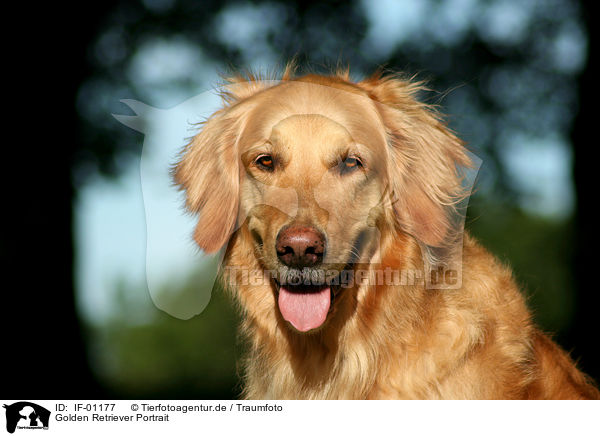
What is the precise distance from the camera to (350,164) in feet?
8.36

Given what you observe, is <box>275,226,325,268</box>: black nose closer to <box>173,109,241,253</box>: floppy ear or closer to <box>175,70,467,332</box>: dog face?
<box>175,70,467,332</box>: dog face

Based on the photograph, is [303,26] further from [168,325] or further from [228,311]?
[168,325]

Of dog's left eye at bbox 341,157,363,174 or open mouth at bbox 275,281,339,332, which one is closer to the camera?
open mouth at bbox 275,281,339,332

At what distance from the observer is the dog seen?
245 centimetres

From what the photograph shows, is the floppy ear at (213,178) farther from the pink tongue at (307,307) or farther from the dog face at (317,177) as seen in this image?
the pink tongue at (307,307)

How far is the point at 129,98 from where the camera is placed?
284 cm

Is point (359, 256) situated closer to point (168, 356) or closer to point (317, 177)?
point (317, 177)

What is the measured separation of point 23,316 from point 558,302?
4468mm

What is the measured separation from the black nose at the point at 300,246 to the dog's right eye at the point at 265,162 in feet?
1.54

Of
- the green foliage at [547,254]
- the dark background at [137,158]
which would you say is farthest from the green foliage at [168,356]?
the green foliage at [547,254]

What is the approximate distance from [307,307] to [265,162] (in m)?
0.75

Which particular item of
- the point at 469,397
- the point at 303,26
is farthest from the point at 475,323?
the point at 303,26
